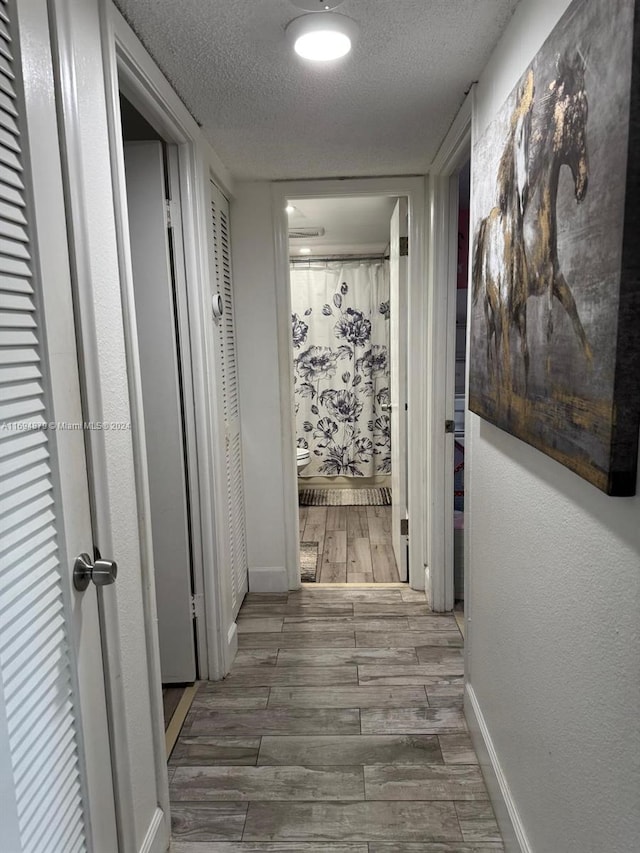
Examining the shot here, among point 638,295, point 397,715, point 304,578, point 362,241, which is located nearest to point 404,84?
point 638,295

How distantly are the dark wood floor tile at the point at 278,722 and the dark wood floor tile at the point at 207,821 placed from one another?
0.30 metres

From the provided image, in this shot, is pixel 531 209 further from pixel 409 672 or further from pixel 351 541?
pixel 351 541

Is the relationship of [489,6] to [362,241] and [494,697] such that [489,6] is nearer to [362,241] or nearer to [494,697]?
[494,697]

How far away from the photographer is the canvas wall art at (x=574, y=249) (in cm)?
76

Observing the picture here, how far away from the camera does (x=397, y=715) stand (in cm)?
204

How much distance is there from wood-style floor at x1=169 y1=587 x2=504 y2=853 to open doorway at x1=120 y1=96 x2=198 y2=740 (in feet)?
0.97

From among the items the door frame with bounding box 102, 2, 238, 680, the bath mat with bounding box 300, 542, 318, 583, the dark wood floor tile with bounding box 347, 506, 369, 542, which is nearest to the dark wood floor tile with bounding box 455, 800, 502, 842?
the door frame with bounding box 102, 2, 238, 680

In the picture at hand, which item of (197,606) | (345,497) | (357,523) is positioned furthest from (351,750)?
(345,497)

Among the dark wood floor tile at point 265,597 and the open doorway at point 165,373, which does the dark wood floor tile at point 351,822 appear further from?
the dark wood floor tile at point 265,597

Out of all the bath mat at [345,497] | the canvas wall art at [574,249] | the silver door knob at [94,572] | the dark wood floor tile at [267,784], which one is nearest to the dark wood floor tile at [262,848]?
the dark wood floor tile at [267,784]

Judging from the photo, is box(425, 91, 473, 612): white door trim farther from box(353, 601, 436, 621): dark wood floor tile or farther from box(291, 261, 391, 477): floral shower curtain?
box(291, 261, 391, 477): floral shower curtain

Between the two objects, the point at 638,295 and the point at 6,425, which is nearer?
the point at 638,295

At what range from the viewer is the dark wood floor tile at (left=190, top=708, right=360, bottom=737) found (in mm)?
1976

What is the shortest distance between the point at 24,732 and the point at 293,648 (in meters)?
1.75
